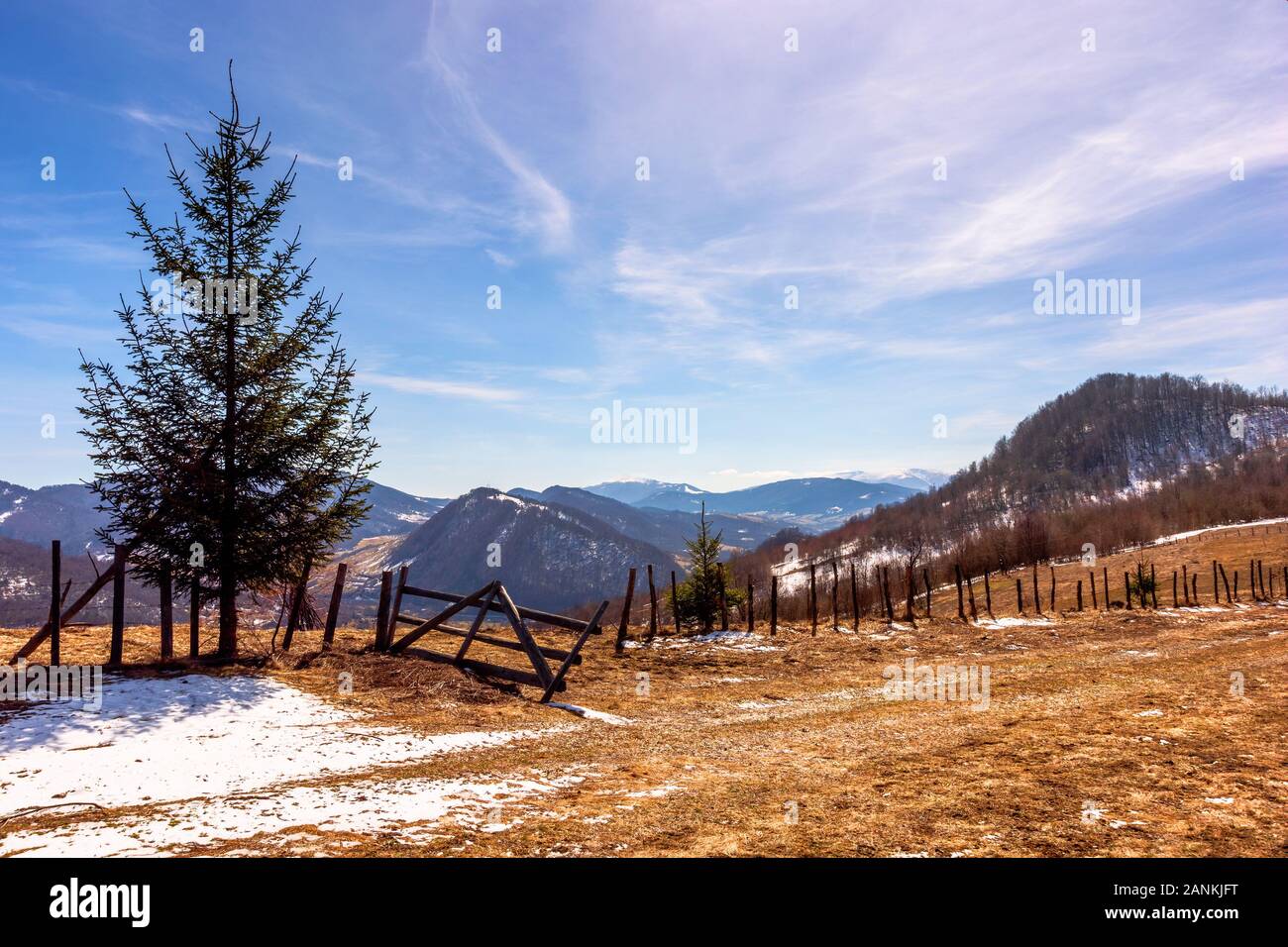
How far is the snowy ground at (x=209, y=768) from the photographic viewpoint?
613cm

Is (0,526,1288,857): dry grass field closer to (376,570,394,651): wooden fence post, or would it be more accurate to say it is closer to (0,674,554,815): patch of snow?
(0,674,554,815): patch of snow

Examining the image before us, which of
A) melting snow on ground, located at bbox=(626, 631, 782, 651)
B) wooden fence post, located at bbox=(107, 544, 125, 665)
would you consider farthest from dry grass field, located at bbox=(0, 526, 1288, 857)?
melting snow on ground, located at bbox=(626, 631, 782, 651)

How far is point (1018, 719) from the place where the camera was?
37.7ft

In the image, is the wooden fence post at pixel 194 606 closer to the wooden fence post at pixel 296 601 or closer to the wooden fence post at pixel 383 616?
the wooden fence post at pixel 296 601

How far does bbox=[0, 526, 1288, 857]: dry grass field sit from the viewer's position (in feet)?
19.7

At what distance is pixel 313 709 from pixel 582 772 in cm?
575

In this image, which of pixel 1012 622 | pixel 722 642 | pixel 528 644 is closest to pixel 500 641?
pixel 528 644

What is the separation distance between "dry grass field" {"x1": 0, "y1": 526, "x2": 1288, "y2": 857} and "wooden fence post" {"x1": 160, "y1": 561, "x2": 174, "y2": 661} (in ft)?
2.46

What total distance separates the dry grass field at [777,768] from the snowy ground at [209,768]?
0.07 m

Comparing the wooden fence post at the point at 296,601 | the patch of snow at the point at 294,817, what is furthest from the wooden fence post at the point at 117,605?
the patch of snow at the point at 294,817

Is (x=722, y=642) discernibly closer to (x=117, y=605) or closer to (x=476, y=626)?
(x=476, y=626)

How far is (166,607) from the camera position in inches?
546
